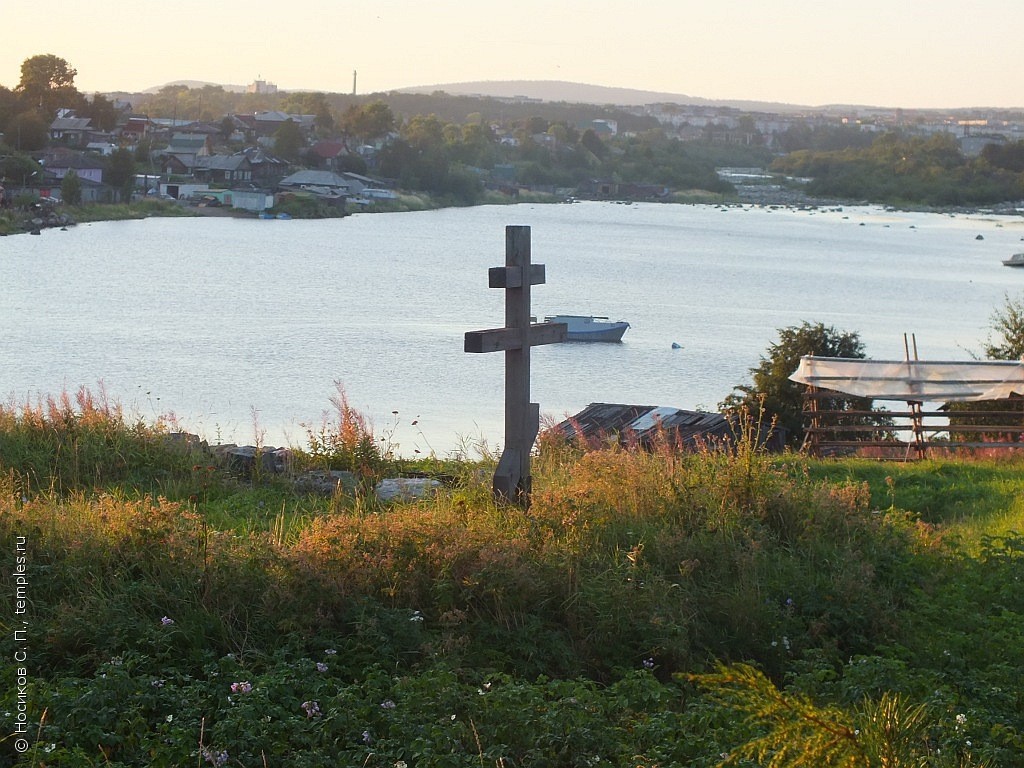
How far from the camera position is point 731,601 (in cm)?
623

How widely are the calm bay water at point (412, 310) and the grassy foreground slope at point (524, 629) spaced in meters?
5.81

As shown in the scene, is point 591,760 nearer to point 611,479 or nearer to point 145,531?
point 145,531

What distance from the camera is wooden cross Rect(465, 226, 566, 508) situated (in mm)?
7359

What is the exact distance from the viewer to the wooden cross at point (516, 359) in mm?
7359

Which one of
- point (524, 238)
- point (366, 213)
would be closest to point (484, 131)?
point (366, 213)

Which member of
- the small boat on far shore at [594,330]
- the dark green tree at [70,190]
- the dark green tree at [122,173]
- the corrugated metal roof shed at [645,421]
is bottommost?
the small boat on far shore at [594,330]

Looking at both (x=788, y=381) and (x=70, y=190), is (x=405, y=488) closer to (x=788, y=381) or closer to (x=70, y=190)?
(x=788, y=381)

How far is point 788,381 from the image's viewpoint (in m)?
19.3

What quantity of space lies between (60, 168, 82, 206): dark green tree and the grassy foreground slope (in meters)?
77.3

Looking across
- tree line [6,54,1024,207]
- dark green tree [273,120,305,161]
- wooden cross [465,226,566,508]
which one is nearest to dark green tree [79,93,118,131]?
tree line [6,54,1024,207]

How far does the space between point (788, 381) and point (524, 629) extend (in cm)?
1432

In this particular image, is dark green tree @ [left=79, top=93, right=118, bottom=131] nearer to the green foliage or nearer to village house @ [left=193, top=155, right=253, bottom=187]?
village house @ [left=193, top=155, right=253, bottom=187]

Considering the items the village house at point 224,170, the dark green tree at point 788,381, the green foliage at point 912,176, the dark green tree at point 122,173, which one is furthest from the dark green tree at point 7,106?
the green foliage at point 912,176

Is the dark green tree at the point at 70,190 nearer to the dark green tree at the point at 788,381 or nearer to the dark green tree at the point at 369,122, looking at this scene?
the dark green tree at the point at 369,122
